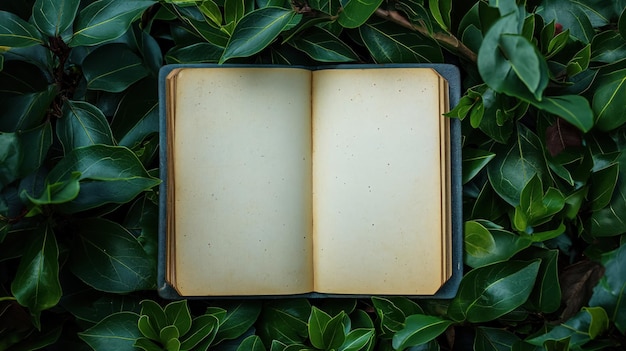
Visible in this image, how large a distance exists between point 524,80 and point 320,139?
22 cm

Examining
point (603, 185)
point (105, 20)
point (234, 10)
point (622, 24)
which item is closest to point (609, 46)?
point (622, 24)

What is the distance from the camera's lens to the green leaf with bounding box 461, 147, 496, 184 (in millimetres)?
670

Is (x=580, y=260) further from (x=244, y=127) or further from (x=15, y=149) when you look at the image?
(x=15, y=149)

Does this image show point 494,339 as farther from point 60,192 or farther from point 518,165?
point 60,192

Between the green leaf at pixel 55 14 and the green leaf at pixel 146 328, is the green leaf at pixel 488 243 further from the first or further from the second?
the green leaf at pixel 55 14

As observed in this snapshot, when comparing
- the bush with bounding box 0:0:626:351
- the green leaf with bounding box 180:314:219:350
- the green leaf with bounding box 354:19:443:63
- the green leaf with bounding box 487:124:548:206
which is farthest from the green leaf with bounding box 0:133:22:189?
the green leaf with bounding box 487:124:548:206

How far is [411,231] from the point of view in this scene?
2.22 ft

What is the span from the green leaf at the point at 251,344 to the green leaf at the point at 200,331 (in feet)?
0.10

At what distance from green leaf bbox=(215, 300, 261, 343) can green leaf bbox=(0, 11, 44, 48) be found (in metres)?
0.31

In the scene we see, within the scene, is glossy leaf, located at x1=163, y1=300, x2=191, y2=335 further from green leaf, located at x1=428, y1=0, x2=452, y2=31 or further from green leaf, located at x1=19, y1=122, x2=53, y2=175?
green leaf, located at x1=428, y1=0, x2=452, y2=31

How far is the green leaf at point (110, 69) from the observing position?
0.68 m

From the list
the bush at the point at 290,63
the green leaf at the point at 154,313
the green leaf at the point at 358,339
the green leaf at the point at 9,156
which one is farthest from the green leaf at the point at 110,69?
the green leaf at the point at 358,339

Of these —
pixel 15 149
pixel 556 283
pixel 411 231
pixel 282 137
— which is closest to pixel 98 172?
pixel 15 149

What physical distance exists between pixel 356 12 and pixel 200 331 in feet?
1.10
